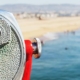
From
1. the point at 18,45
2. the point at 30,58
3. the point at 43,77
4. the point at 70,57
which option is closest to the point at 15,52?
the point at 18,45

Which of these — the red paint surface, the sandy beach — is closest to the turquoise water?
the sandy beach

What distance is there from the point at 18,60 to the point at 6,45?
8cm

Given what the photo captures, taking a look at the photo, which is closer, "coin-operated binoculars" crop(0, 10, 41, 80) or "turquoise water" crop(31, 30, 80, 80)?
"coin-operated binoculars" crop(0, 10, 41, 80)

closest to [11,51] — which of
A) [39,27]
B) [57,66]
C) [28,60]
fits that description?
[28,60]

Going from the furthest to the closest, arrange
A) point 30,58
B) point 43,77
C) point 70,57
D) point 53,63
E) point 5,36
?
1. point 70,57
2. point 53,63
3. point 43,77
4. point 30,58
5. point 5,36

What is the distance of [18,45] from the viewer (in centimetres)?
132

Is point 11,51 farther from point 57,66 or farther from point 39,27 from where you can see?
point 39,27

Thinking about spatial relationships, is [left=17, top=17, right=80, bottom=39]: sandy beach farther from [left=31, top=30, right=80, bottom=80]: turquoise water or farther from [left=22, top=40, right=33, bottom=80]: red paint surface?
[left=22, top=40, right=33, bottom=80]: red paint surface

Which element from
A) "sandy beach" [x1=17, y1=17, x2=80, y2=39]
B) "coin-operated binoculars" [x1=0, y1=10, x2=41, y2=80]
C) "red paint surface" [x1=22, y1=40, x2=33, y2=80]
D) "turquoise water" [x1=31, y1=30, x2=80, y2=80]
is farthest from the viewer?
"sandy beach" [x1=17, y1=17, x2=80, y2=39]

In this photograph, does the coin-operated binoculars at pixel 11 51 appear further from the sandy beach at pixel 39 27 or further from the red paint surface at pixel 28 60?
the sandy beach at pixel 39 27

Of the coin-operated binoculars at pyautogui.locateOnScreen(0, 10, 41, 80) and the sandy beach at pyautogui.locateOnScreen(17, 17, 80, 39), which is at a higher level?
the sandy beach at pyautogui.locateOnScreen(17, 17, 80, 39)

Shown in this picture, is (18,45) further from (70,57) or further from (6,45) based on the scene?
(70,57)

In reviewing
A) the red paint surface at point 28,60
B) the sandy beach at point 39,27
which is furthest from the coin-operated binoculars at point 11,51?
the sandy beach at point 39,27

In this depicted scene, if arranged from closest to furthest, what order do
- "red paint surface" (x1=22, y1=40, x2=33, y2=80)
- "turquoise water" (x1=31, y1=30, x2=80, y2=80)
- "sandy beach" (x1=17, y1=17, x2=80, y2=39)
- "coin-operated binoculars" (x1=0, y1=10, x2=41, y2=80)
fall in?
1. "coin-operated binoculars" (x1=0, y1=10, x2=41, y2=80)
2. "red paint surface" (x1=22, y1=40, x2=33, y2=80)
3. "turquoise water" (x1=31, y1=30, x2=80, y2=80)
4. "sandy beach" (x1=17, y1=17, x2=80, y2=39)
